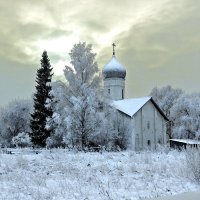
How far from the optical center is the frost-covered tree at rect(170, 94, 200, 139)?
Answer: 61028mm

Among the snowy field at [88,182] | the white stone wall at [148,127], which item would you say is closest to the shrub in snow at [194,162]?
the snowy field at [88,182]

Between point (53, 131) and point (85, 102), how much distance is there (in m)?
7.54

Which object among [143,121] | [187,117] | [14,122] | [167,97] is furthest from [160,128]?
[14,122]

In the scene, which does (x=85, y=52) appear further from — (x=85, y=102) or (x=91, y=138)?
(x=91, y=138)

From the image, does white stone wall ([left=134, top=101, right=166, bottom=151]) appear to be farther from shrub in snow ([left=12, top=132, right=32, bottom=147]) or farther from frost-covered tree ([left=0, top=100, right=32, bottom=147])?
frost-covered tree ([left=0, top=100, right=32, bottom=147])

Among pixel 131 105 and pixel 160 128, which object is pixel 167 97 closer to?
pixel 160 128

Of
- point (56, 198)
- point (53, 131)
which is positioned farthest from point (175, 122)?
point (56, 198)

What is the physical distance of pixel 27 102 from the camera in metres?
69.1

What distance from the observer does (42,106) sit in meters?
50.2

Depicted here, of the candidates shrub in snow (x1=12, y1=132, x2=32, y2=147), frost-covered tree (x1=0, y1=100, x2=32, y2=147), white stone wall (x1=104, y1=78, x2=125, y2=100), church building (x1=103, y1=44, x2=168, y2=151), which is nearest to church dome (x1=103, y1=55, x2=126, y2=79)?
white stone wall (x1=104, y1=78, x2=125, y2=100)

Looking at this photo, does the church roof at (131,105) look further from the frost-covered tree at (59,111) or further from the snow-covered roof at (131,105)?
the frost-covered tree at (59,111)

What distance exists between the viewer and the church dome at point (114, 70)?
65000 mm

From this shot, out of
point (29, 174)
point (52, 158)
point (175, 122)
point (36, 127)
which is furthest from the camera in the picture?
point (175, 122)

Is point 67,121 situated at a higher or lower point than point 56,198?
higher
